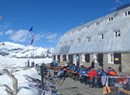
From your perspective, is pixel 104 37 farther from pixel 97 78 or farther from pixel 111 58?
pixel 97 78

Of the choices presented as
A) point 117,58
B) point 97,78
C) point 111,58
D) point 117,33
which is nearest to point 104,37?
point 117,33

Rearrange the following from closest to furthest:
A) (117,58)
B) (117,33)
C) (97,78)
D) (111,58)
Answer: (97,78) < (117,58) < (111,58) < (117,33)

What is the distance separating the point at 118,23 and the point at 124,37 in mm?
3893

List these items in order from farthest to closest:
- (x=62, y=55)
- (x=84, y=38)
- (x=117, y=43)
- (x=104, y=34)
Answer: (x=62, y=55), (x=84, y=38), (x=104, y=34), (x=117, y=43)

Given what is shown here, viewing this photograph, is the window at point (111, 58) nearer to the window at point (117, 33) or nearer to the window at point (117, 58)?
the window at point (117, 58)

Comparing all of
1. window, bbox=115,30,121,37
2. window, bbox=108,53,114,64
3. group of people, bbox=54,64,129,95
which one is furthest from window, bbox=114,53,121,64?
group of people, bbox=54,64,129,95

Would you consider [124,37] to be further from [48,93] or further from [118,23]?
[48,93]

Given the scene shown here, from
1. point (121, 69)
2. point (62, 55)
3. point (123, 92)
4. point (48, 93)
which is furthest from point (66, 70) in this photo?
point (62, 55)

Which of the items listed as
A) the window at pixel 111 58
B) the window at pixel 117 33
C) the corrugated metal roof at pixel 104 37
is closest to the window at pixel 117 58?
the corrugated metal roof at pixel 104 37

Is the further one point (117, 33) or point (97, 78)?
point (117, 33)

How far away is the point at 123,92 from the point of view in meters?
14.1

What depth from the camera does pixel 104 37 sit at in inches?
1398

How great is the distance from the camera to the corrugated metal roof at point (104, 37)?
3085 centimetres

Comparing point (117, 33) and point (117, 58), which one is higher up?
point (117, 33)
